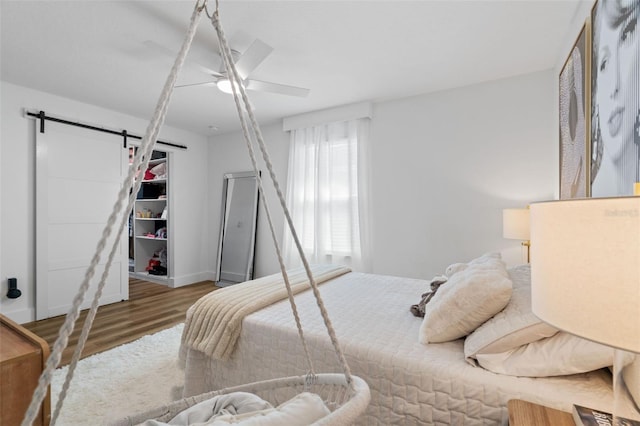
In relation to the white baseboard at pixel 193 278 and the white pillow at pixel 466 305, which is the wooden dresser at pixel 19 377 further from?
the white baseboard at pixel 193 278

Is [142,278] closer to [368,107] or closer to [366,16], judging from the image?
[368,107]

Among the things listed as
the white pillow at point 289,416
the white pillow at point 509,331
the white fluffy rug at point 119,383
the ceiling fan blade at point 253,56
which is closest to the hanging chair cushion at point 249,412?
the white pillow at point 289,416

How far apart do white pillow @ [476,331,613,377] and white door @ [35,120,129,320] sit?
137 inches

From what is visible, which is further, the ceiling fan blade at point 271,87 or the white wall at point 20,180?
the white wall at point 20,180

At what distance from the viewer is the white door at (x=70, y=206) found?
3258 millimetres

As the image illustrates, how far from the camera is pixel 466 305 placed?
1271 millimetres

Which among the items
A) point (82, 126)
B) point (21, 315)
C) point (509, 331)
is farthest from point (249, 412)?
point (82, 126)

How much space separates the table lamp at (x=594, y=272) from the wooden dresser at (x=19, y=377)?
5.85 feet

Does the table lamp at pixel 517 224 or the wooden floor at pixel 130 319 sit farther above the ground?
the table lamp at pixel 517 224

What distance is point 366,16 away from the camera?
2.06m

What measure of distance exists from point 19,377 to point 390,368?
1485 millimetres

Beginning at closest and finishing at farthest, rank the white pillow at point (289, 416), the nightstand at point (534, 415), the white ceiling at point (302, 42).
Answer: the white pillow at point (289, 416)
the nightstand at point (534, 415)
the white ceiling at point (302, 42)

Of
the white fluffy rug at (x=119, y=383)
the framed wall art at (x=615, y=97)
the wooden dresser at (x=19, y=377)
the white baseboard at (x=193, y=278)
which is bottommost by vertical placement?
the white fluffy rug at (x=119, y=383)

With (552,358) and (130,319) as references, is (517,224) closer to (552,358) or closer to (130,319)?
(552,358)
